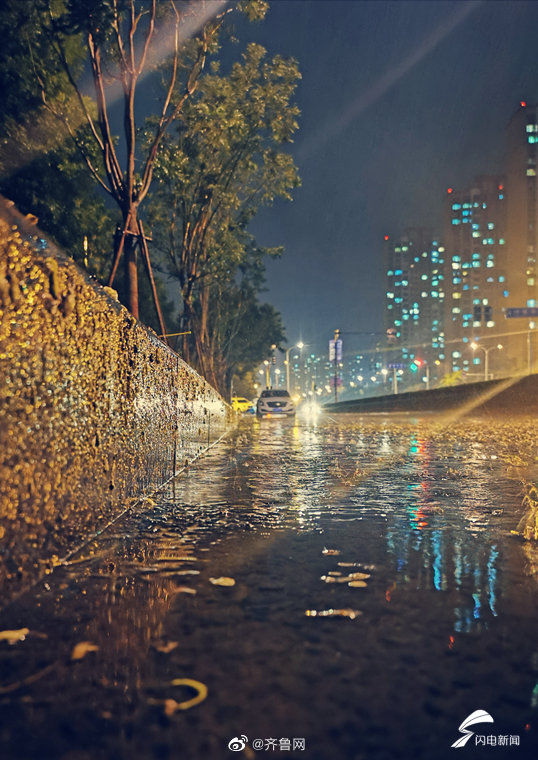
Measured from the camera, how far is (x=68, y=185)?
23250mm

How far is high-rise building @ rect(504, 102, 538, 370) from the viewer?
145 meters

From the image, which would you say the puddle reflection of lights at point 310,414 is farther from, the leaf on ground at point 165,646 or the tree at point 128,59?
the leaf on ground at point 165,646

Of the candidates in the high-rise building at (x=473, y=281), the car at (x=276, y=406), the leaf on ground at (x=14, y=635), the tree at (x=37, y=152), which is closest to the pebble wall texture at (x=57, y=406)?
the leaf on ground at (x=14, y=635)

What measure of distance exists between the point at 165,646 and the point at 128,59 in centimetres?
1462

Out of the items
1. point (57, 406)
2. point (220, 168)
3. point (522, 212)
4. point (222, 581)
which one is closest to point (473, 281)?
point (522, 212)

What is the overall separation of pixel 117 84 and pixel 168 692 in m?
16.4

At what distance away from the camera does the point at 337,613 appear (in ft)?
11.3

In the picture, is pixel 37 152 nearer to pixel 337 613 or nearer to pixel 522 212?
pixel 337 613

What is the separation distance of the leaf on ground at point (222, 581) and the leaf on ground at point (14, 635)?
1.18 meters

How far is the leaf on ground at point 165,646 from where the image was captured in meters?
2.98

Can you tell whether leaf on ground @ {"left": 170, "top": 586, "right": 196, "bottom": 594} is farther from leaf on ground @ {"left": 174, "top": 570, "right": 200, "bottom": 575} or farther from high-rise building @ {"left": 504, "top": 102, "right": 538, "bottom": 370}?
high-rise building @ {"left": 504, "top": 102, "right": 538, "bottom": 370}

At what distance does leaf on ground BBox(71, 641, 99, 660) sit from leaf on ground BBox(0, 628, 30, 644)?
30 cm

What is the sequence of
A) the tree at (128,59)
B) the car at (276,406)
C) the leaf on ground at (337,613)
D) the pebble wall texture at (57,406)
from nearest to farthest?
the leaf on ground at (337,613), the pebble wall texture at (57,406), the tree at (128,59), the car at (276,406)

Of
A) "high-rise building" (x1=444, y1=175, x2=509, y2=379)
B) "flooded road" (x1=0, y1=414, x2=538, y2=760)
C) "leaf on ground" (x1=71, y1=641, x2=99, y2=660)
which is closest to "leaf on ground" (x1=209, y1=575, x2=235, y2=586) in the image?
"flooded road" (x1=0, y1=414, x2=538, y2=760)
